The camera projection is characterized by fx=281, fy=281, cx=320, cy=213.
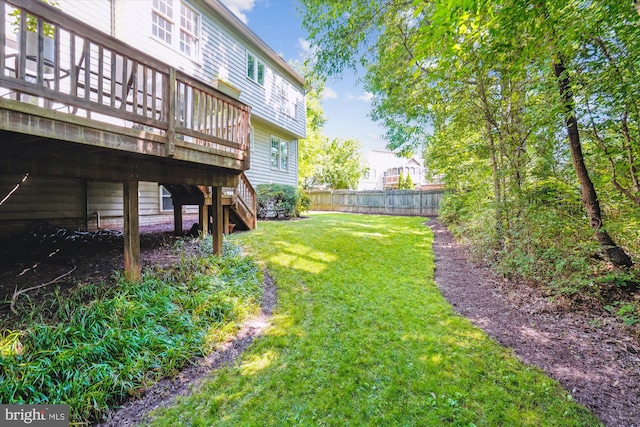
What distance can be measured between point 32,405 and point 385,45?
9.07 m

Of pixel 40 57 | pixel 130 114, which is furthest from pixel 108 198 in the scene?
pixel 40 57

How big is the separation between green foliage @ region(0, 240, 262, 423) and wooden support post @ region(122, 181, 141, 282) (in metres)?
0.18

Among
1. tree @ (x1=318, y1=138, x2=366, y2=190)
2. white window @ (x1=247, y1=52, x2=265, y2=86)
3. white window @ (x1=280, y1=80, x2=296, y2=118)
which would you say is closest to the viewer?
white window @ (x1=247, y1=52, x2=265, y2=86)

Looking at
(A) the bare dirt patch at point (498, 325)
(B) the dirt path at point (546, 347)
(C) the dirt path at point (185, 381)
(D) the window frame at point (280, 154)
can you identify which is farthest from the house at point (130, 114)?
(B) the dirt path at point (546, 347)

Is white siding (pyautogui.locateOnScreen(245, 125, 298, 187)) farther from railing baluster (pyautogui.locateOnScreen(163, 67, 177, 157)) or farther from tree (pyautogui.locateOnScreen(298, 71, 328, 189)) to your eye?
tree (pyautogui.locateOnScreen(298, 71, 328, 189))

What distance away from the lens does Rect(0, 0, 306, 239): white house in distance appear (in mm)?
3012

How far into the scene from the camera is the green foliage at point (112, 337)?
7.48 feet

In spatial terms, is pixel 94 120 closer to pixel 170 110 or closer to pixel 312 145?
pixel 170 110

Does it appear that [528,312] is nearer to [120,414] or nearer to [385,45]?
[120,414]

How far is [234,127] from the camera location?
493cm

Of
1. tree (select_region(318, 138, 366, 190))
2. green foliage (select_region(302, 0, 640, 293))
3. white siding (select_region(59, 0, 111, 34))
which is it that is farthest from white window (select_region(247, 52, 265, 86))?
tree (select_region(318, 138, 366, 190))

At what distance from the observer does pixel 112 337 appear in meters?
2.79

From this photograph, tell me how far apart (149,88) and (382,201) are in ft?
51.5

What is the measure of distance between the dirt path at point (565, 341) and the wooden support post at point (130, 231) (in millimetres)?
4606
